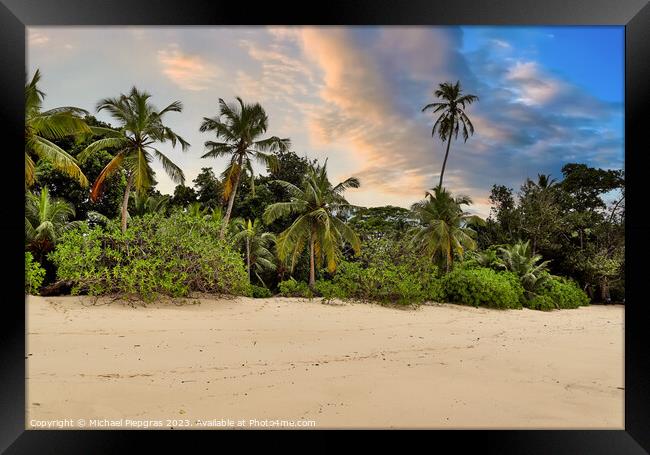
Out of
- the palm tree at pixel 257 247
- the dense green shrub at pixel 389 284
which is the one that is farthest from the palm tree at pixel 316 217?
the palm tree at pixel 257 247

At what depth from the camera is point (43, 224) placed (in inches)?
321

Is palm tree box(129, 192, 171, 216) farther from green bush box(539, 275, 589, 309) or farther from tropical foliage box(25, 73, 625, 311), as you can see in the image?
green bush box(539, 275, 589, 309)

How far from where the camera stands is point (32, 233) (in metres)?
8.20

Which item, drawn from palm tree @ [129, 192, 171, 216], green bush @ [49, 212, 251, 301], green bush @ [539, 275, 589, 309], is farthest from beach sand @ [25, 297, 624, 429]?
palm tree @ [129, 192, 171, 216]

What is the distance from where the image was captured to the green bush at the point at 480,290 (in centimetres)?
855

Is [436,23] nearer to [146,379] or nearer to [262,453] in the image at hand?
[262,453]

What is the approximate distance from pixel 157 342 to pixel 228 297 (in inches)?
138

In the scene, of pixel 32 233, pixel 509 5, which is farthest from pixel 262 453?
pixel 32 233

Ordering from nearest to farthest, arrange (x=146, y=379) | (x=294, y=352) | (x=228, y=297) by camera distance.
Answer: (x=146, y=379) < (x=294, y=352) < (x=228, y=297)

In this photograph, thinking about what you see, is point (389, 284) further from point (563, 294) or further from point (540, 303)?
point (563, 294)

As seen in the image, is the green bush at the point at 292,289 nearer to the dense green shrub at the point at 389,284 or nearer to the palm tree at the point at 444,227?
the dense green shrub at the point at 389,284

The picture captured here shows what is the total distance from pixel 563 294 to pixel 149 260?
31.2ft

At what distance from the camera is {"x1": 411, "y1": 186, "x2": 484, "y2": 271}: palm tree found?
991 cm

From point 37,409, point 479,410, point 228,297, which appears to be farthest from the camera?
point 228,297
